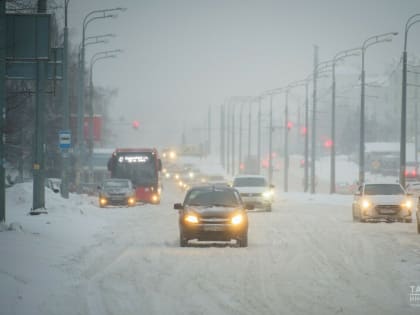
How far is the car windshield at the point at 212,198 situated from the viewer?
2662 centimetres

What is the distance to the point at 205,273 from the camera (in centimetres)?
1916

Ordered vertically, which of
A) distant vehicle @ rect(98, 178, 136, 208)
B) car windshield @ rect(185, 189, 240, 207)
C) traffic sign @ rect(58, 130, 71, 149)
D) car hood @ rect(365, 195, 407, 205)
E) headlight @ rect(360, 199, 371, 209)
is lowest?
distant vehicle @ rect(98, 178, 136, 208)

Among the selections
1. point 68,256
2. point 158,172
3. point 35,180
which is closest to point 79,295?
point 68,256

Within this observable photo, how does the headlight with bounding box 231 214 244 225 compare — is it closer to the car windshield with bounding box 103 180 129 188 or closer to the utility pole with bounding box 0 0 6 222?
the utility pole with bounding box 0 0 6 222

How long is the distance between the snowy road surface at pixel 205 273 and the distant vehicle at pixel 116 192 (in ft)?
75.7

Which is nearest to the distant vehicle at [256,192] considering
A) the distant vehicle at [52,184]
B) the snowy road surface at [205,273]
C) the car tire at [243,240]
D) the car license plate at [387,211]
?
the car license plate at [387,211]

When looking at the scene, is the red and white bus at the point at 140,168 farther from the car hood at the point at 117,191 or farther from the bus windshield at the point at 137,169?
the car hood at the point at 117,191

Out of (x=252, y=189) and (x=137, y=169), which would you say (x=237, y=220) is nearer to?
(x=252, y=189)

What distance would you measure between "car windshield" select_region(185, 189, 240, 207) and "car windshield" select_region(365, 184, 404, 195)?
13.4m

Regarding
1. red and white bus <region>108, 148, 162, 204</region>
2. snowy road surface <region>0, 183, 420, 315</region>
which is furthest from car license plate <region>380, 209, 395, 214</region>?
red and white bus <region>108, 148, 162, 204</region>

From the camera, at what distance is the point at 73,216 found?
38.1 meters

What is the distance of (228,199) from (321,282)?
9382 millimetres

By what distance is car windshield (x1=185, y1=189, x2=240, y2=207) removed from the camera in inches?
1048

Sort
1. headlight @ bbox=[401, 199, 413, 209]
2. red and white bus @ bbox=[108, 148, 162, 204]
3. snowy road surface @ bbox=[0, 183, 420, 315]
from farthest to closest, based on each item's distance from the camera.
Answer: red and white bus @ bbox=[108, 148, 162, 204], headlight @ bbox=[401, 199, 413, 209], snowy road surface @ bbox=[0, 183, 420, 315]
